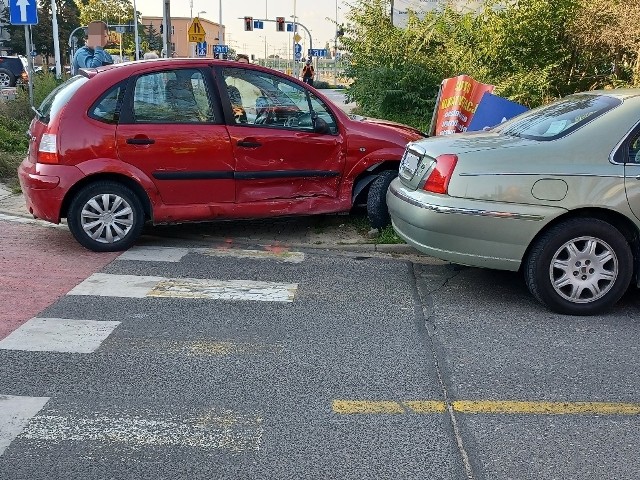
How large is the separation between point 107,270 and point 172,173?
111cm

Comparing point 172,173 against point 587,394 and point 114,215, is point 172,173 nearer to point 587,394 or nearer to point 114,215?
point 114,215

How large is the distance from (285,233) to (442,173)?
2761mm

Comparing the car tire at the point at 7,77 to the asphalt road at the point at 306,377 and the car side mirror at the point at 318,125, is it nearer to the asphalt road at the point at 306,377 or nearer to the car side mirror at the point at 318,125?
the asphalt road at the point at 306,377

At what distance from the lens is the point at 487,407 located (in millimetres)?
3861

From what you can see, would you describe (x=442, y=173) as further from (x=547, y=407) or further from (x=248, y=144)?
(x=248, y=144)

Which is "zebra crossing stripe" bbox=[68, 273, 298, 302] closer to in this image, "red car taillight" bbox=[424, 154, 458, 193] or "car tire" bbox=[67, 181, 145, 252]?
"car tire" bbox=[67, 181, 145, 252]

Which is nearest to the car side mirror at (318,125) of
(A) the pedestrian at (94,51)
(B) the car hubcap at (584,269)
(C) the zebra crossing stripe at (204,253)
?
(C) the zebra crossing stripe at (204,253)

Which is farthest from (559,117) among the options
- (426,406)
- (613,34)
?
(613,34)

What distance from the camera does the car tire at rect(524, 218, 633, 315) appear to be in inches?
204

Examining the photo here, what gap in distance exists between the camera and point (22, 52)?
74.9m

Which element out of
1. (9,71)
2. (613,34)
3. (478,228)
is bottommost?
(478,228)

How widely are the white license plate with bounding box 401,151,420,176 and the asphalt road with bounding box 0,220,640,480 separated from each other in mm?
947

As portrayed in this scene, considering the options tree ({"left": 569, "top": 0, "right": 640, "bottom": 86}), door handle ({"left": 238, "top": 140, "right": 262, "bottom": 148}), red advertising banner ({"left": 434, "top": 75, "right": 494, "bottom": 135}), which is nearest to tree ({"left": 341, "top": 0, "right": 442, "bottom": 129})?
tree ({"left": 569, "top": 0, "right": 640, "bottom": 86})

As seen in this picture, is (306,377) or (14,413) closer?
(14,413)
